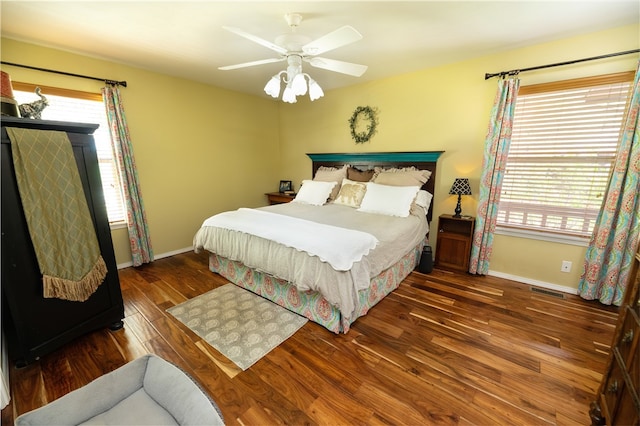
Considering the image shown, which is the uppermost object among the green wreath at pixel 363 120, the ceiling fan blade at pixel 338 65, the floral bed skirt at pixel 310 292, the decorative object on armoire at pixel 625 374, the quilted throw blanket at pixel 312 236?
the ceiling fan blade at pixel 338 65

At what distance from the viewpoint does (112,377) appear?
1.10 meters

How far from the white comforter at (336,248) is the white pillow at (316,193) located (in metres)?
0.31

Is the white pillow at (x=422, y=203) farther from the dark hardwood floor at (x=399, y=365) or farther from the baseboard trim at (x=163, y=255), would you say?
the baseboard trim at (x=163, y=255)

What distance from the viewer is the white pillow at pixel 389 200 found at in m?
2.95

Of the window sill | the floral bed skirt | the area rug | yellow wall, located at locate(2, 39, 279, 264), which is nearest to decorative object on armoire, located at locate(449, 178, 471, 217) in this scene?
the window sill

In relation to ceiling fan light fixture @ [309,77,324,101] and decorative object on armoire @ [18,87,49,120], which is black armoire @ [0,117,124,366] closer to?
decorative object on armoire @ [18,87,49,120]

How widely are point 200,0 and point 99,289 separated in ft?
7.44

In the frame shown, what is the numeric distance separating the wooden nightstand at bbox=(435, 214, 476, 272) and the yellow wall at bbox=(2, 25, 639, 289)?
0.69 ft

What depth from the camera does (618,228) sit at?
7.42 feet

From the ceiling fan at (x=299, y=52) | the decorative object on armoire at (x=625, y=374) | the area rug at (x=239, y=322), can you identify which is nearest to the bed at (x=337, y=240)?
the area rug at (x=239, y=322)

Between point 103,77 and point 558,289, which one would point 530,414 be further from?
point 103,77

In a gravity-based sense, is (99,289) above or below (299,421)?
above

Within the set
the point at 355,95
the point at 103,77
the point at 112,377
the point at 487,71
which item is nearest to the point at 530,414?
the point at 112,377

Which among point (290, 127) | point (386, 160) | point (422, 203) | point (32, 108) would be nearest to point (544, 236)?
point (422, 203)
